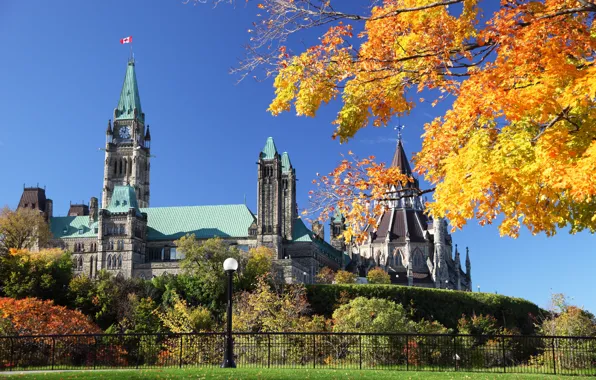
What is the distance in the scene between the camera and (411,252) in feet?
359

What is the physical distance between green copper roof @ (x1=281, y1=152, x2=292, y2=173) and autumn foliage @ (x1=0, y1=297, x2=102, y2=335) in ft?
187

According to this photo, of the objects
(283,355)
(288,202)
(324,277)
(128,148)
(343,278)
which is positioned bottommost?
(283,355)

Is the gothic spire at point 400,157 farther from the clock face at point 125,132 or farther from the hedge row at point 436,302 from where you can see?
the hedge row at point 436,302

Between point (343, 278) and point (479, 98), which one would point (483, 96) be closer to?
point (479, 98)

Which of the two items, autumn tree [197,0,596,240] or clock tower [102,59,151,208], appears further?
clock tower [102,59,151,208]

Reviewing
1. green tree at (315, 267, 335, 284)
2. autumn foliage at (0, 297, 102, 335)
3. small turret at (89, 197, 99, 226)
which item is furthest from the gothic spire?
autumn foliage at (0, 297, 102, 335)

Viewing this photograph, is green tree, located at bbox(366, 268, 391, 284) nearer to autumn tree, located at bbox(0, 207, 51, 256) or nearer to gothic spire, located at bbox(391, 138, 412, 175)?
gothic spire, located at bbox(391, 138, 412, 175)

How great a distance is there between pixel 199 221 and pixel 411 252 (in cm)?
3392

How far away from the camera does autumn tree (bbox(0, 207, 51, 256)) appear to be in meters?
85.5

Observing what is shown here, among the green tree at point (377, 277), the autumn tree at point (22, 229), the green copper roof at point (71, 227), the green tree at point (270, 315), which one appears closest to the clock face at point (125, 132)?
the green copper roof at point (71, 227)

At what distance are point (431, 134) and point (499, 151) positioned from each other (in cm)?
252

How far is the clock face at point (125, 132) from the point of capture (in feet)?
398

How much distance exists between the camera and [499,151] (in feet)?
41.7

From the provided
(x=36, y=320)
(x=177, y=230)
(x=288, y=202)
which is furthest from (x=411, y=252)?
(x=36, y=320)
